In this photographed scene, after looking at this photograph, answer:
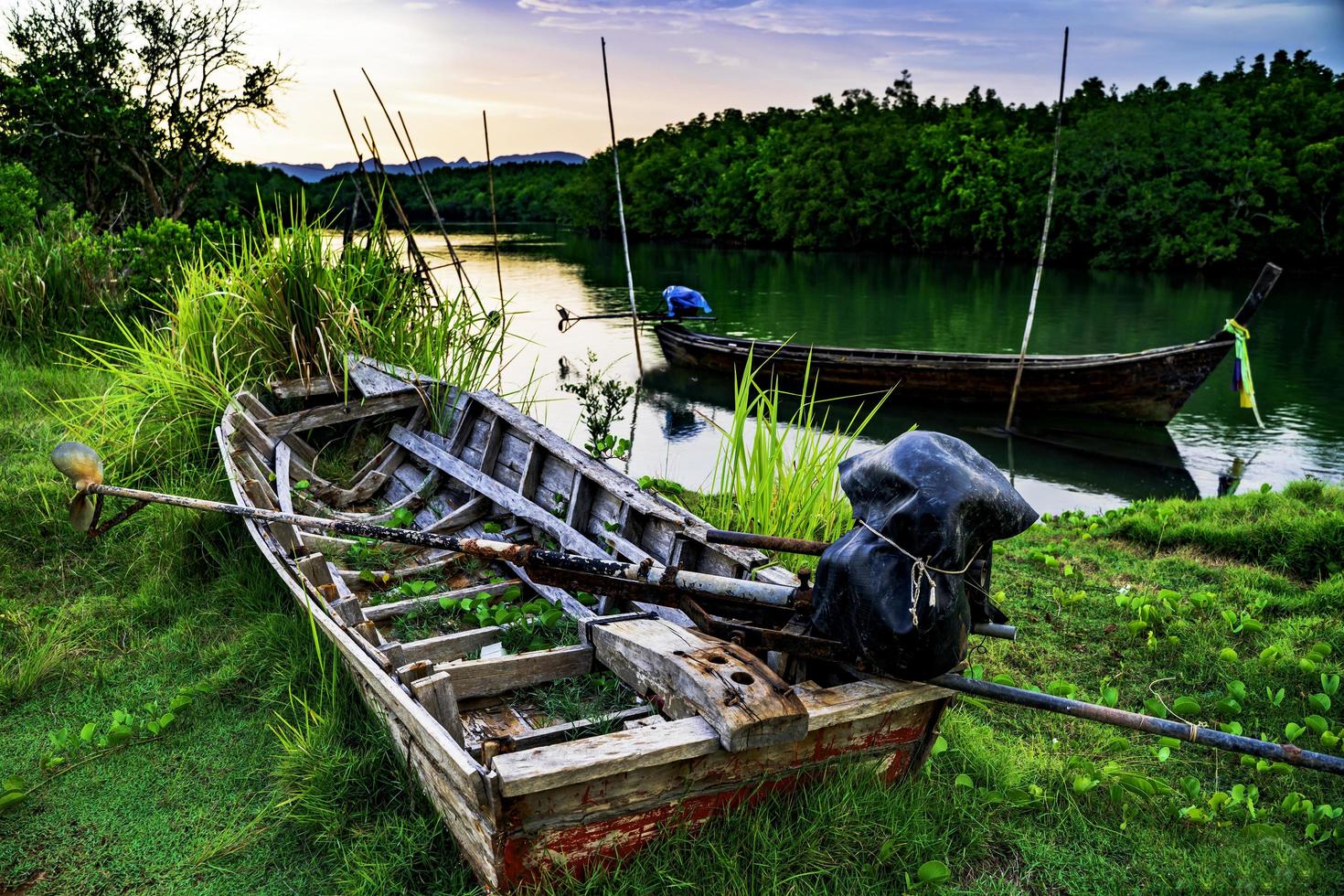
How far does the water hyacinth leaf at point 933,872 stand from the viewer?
103 inches

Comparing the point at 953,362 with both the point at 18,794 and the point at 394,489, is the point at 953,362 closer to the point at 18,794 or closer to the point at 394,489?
the point at 394,489

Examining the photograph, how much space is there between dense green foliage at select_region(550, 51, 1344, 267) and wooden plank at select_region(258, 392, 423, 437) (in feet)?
111

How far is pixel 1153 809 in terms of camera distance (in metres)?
3.24

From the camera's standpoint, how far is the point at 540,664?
129 inches

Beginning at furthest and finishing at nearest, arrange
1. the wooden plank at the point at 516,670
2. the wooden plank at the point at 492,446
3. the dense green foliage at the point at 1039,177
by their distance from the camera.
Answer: the dense green foliage at the point at 1039,177 → the wooden plank at the point at 492,446 → the wooden plank at the point at 516,670

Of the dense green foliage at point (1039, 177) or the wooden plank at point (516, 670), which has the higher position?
the dense green foliage at point (1039, 177)

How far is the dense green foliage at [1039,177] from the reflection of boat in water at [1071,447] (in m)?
24.0

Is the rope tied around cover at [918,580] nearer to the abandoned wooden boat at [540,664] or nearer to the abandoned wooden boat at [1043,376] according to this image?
the abandoned wooden boat at [540,664]

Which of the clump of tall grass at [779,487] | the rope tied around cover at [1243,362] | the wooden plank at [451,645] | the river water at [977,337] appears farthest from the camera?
the river water at [977,337]

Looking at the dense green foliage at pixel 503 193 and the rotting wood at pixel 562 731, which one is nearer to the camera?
the rotting wood at pixel 562 731

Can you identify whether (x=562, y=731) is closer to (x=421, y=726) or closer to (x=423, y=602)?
(x=421, y=726)

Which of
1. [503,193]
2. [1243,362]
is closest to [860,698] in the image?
[1243,362]

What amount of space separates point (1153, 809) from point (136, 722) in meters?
3.80

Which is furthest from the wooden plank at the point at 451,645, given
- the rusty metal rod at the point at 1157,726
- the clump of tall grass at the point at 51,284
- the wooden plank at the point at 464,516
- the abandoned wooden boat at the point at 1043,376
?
the abandoned wooden boat at the point at 1043,376
